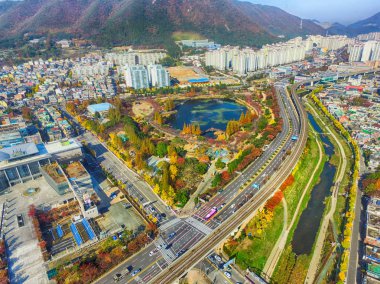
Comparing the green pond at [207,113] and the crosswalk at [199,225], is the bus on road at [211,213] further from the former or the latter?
the green pond at [207,113]

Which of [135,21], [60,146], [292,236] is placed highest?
[135,21]

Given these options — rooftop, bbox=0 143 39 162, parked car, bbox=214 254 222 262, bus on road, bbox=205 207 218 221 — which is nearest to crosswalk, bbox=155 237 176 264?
parked car, bbox=214 254 222 262

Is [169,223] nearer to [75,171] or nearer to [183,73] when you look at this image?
[75,171]

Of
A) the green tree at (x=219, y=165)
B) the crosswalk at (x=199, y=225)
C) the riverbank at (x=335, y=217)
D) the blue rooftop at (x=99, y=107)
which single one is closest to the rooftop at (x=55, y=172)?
the crosswalk at (x=199, y=225)

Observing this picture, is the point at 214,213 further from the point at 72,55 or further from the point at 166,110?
the point at 72,55

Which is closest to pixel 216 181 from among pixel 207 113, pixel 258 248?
pixel 258 248

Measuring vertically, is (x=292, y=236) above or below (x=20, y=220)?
below

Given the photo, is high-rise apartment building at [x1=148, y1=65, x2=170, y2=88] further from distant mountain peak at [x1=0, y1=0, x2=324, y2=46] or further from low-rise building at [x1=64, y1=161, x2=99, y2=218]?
distant mountain peak at [x1=0, y1=0, x2=324, y2=46]

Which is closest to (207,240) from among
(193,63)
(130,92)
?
(130,92)
